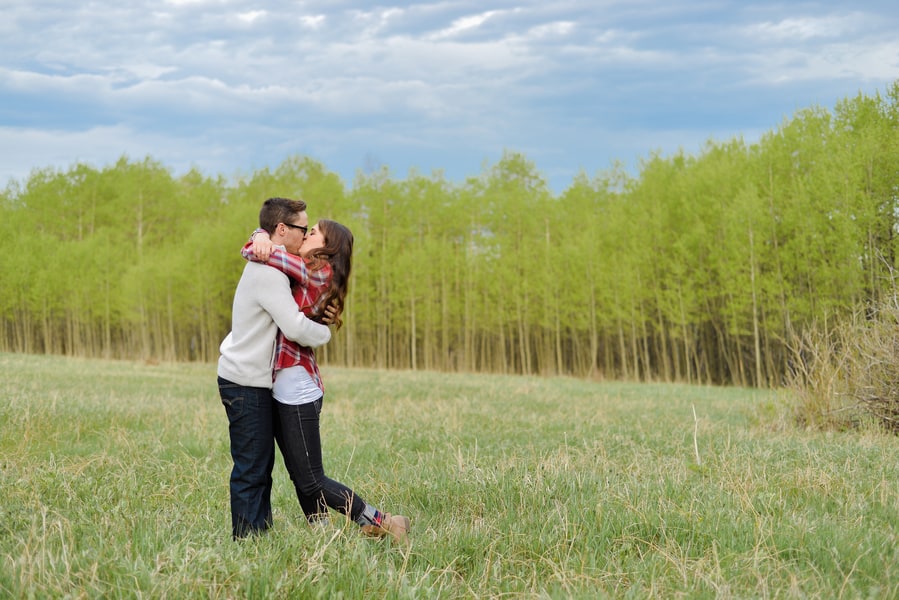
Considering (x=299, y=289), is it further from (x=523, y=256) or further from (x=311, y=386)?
(x=523, y=256)

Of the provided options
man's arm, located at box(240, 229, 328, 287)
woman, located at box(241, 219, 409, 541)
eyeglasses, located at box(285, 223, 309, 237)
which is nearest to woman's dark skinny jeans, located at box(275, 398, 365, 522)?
woman, located at box(241, 219, 409, 541)

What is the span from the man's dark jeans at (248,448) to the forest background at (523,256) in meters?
17.0

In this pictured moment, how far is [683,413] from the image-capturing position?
1214 centimetres

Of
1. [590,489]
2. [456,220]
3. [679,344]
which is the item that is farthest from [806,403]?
[456,220]

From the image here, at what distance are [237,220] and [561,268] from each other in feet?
55.1

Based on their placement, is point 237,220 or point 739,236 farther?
point 237,220

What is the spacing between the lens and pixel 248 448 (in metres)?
3.73

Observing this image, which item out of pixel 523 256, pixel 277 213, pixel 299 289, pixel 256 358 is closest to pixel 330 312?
pixel 299 289

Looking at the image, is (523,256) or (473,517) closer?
(473,517)

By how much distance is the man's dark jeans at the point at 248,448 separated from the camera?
3.70 metres

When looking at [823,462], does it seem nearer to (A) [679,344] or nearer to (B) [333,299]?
(B) [333,299]

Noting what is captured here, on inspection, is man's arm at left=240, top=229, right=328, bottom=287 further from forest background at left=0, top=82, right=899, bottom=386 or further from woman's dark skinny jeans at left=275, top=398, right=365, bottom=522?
forest background at left=0, top=82, right=899, bottom=386

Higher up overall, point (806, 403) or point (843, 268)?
point (843, 268)

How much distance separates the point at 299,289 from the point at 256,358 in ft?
1.46
